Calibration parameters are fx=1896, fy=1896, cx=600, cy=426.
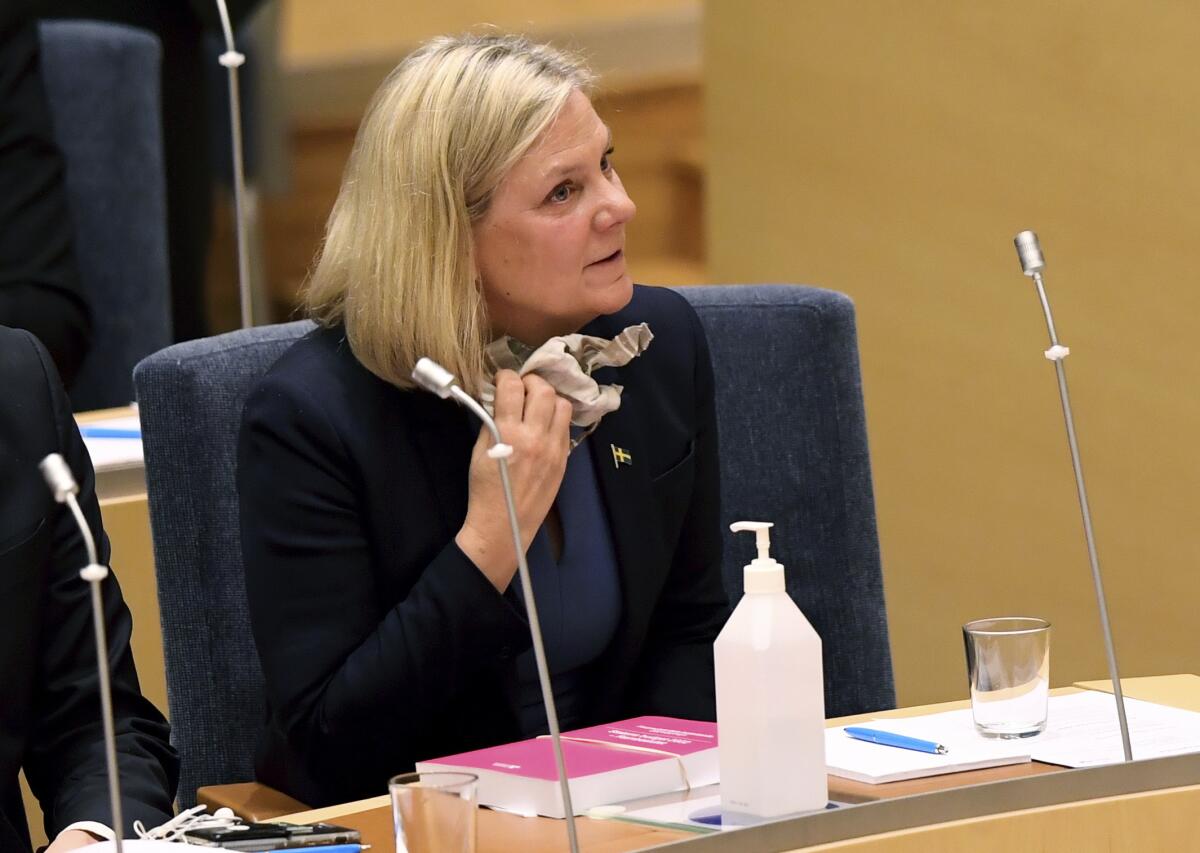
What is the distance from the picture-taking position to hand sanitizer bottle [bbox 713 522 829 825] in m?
1.11

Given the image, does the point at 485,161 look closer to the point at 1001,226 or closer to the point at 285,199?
the point at 1001,226

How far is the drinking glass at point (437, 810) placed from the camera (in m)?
1.07

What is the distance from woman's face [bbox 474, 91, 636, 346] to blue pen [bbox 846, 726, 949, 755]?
0.49 meters

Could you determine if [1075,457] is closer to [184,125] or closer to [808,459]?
[808,459]

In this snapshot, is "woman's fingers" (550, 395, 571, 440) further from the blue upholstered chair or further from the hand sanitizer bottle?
the hand sanitizer bottle

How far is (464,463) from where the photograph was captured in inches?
65.3

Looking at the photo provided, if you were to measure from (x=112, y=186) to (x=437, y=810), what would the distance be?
2.30 meters

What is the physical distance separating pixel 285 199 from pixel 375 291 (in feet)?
12.8

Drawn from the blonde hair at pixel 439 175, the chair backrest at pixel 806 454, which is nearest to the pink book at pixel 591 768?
the blonde hair at pixel 439 175

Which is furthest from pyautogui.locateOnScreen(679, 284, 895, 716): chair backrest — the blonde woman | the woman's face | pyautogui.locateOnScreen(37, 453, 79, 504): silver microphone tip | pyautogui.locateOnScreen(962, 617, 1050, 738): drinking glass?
pyautogui.locateOnScreen(37, 453, 79, 504): silver microphone tip

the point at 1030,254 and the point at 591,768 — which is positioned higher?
the point at 1030,254

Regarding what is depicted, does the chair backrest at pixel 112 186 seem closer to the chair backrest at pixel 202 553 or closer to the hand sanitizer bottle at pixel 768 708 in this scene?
the chair backrest at pixel 202 553

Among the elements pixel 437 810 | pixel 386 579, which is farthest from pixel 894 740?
pixel 386 579

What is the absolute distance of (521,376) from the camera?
5.32ft
